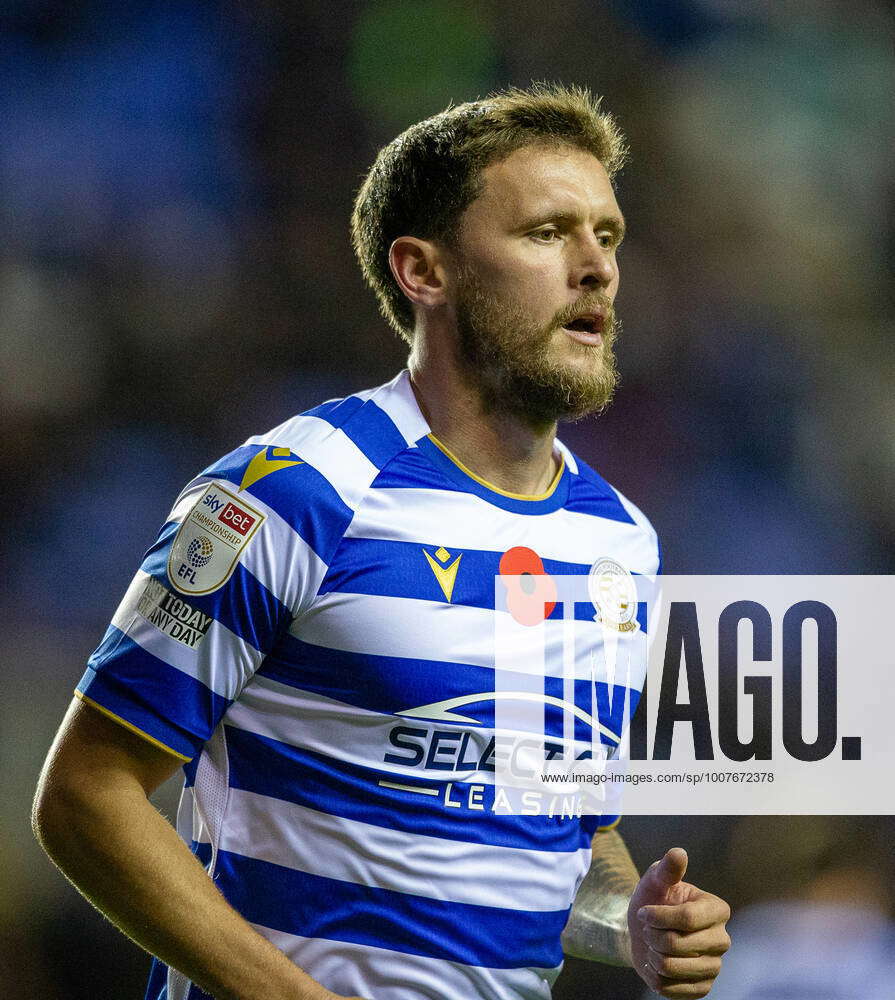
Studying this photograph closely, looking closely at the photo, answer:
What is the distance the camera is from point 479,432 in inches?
58.8

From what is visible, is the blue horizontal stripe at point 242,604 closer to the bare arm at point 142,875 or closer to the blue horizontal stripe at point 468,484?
the bare arm at point 142,875

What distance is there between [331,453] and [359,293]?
1.29 metres

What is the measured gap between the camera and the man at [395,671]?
119cm

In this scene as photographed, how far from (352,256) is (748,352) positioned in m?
0.95

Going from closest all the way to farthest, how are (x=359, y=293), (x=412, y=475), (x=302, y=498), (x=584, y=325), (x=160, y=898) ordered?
1. (x=160, y=898)
2. (x=302, y=498)
3. (x=412, y=475)
4. (x=584, y=325)
5. (x=359, y=293)

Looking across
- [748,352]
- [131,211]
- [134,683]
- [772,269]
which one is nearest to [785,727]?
[748,352]

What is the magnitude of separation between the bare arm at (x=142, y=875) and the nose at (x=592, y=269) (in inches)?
31.3

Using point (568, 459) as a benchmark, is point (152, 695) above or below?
below

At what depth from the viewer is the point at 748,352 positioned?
2.59 m

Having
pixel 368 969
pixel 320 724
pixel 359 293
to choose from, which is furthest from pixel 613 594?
pixel 359 293

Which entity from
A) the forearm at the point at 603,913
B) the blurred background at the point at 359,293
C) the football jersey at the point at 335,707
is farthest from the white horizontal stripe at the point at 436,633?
the blurred background at the point at 359,293

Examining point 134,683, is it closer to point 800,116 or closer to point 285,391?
point 285,391

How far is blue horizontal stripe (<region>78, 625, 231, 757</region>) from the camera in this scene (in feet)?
3.90

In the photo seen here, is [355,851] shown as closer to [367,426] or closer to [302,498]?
[302,498]
